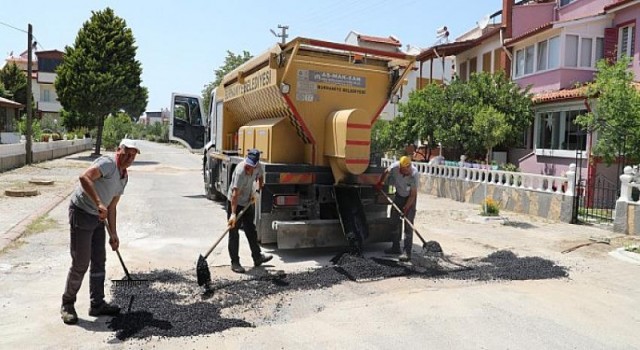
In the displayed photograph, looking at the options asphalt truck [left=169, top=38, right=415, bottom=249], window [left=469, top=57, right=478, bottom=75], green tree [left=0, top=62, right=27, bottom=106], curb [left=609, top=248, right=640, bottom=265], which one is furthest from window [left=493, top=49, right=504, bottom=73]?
green tree [left=0, top=62, right=27, bottom=106]

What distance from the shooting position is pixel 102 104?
31.5 m

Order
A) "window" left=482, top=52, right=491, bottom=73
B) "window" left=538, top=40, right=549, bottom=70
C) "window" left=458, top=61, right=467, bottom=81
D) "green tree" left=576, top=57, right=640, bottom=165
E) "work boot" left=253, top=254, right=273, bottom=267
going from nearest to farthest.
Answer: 1. "work boot" left=253, top=254, right=273, bottom=267
2. "green tree" left=576, top=57, right=640, bottom=165
3. "window" left=538, top=40, right=549, bottom=70
4. "window" left=482, top=52, right=491, bottom=73
5. "window" left=458, top=61, right=467, bottom=81

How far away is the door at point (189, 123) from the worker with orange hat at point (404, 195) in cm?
876

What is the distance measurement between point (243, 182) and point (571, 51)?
588 inches

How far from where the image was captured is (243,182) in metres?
6.83

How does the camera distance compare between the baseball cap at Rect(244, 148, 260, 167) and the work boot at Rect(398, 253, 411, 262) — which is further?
the work boot at Rect(398, 253, 411, 262)

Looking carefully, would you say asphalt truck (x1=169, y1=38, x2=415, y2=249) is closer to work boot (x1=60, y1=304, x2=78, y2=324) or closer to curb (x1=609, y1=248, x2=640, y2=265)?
work boot (x1=60, y1=304, x2=78, y2=324)

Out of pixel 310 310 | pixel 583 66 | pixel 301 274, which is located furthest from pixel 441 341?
pixel 583 66

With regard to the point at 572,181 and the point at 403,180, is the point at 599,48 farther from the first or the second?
the point at 403,180

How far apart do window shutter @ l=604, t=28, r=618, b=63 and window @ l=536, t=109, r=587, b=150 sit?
2.50m

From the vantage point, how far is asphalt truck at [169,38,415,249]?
752cm

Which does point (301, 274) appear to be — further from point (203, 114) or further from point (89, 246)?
point (203, 114)

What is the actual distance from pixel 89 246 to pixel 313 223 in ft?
11.3

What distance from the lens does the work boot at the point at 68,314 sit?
4699 mm
